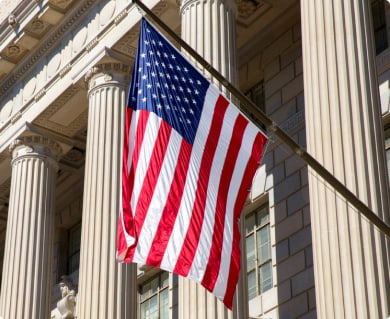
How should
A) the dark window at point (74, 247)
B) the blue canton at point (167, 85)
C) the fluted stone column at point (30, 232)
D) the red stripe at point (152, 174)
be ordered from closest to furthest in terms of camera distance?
the red stripe at point (152, 174)
the blue canton at point (167, 85)
the fluted stone column at point (30, 232)
the dark window at point (74, 247)

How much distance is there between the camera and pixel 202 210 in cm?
1528

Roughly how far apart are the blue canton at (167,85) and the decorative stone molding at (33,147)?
1607cm

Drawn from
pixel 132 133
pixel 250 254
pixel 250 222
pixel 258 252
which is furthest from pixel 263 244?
pixel 132 133

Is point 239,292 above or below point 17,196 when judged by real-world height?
below

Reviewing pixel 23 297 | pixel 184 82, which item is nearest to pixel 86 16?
pixel 23 297

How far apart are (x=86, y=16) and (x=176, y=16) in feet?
14.3

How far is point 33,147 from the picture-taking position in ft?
106

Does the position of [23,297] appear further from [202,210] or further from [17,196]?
[202,210]

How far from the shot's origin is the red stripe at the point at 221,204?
14.9 meters

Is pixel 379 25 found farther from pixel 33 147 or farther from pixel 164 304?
pixel 33 147

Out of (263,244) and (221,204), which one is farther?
(263,244)

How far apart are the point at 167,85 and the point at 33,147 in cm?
1689

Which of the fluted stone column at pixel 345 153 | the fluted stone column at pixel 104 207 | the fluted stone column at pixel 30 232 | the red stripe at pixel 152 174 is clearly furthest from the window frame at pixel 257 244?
the red stripe at pixel 152 174

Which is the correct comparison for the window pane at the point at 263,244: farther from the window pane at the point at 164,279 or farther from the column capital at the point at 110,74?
the column capital at the point at 110,74
